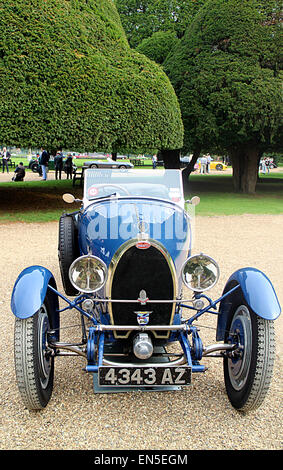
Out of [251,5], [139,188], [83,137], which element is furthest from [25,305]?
[251,5]

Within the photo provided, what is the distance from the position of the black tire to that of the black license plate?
86.6 inches

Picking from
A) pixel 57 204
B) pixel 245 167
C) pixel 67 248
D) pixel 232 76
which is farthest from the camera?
pixel 245 167

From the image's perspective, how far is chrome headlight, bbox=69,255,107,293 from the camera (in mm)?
2779

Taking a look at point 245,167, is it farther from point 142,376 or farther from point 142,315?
point 142,376

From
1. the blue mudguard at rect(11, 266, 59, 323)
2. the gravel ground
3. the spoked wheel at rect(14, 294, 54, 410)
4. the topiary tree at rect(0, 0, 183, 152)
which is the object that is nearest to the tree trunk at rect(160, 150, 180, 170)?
the topiary tree at rect(0, 0, 183, 152)

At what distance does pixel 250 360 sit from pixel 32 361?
145cm

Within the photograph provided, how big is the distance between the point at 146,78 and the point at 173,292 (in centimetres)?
1128

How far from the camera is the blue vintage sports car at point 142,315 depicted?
102 inches

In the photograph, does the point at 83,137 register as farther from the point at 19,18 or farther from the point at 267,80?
the point at 267,80

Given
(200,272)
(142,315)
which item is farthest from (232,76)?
(142,315)

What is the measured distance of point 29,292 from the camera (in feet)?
9.02

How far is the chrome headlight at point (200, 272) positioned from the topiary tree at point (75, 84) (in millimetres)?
8906

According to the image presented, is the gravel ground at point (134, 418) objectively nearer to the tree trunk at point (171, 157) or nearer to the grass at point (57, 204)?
the grass at point (57, 204)

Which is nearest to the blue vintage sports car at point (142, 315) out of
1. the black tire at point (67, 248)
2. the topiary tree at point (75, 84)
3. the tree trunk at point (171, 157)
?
the black tire at point (67, 248)
